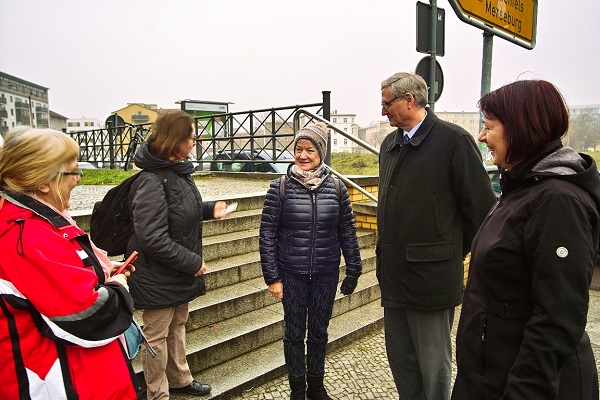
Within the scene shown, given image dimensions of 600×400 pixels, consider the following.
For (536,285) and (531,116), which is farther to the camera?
(531,116)

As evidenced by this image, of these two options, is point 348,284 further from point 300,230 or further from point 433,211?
point 433,211

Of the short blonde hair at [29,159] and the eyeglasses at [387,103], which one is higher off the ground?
the eyeglasses at [387,103]

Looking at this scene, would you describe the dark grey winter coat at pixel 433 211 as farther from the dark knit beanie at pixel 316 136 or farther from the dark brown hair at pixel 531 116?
the dark brown hair at pixel 531 116

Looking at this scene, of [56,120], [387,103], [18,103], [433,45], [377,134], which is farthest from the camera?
[56,120]

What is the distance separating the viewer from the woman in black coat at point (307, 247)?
267 centimetres

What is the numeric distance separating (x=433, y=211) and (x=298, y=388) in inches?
58.3

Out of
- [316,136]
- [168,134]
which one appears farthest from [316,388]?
[168,134]

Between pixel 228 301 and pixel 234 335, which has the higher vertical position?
pixel 228 301

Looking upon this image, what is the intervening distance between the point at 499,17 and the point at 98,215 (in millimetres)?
3691

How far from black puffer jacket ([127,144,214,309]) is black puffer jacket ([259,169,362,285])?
1.48 ft

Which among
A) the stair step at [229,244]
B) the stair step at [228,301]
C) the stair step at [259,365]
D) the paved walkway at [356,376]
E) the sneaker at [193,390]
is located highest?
the stair step at [229,244]

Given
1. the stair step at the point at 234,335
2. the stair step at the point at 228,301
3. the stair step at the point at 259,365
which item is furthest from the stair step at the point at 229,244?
the stair step at the point at 259,365

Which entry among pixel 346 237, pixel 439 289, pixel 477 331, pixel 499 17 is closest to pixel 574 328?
pixel 477 331

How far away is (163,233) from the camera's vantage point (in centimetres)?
234
